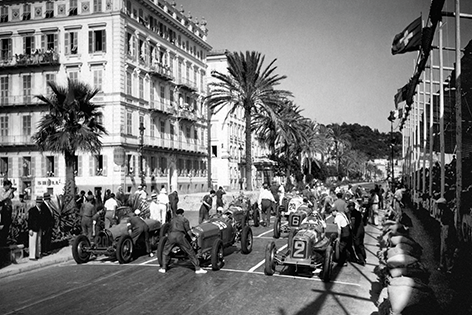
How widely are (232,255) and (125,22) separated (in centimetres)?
3427

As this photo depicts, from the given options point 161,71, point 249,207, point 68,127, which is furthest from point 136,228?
point 161,71

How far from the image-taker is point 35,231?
45.7ft

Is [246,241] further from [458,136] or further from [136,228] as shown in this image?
[458,136]

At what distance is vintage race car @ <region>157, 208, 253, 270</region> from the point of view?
1229 cm

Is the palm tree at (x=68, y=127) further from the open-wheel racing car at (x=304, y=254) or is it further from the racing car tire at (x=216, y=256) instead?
the open-wheel racing car at (x=304, y=254)

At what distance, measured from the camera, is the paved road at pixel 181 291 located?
8.76m

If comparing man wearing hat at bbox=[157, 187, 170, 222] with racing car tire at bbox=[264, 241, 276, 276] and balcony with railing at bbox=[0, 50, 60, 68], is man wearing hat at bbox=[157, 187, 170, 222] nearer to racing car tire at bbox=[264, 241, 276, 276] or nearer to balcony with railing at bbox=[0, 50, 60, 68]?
racing car tire at bbox=[264, 241, 276, 276]

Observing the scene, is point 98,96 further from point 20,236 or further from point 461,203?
point 461,203

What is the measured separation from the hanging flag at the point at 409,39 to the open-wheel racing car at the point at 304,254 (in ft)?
41.5

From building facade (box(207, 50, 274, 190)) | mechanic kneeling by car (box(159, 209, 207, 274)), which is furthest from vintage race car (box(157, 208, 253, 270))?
building facade (box(207, 50, 274, 190))

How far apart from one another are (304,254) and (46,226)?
8.29m

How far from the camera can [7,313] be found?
28.1 ft

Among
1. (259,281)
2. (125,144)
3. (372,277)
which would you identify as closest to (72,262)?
(259,281)

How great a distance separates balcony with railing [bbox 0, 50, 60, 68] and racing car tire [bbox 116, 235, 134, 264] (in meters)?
35.0
